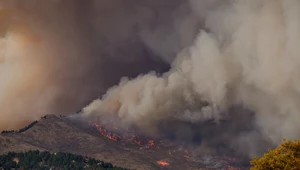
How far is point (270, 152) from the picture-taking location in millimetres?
71812

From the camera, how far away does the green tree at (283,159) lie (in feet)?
221

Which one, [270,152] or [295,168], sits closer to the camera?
[295,168]

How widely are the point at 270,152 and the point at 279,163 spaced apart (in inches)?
168

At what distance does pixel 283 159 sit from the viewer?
2680 inches

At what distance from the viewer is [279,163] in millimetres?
67812

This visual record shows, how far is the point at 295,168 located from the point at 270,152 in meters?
6.51

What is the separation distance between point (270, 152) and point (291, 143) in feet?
15.5

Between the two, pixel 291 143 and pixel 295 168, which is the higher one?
pixel 291 143

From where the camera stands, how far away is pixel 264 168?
232 ft

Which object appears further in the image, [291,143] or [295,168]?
[291,143]

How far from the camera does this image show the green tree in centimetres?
6725

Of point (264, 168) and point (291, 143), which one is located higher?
point (291, 143)

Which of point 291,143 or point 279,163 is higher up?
point 291,143

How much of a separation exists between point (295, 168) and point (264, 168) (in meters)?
6.38
